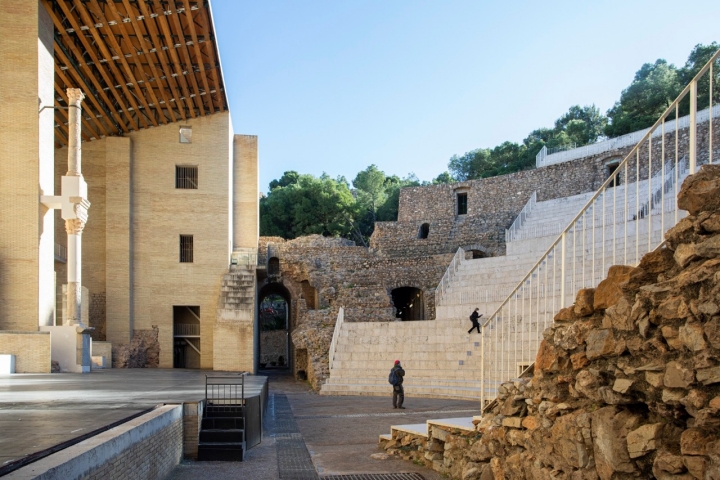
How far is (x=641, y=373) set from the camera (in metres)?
4.69

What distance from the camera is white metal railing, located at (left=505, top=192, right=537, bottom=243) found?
32.1 metres

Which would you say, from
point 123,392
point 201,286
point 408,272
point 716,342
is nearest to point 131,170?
point 201,286

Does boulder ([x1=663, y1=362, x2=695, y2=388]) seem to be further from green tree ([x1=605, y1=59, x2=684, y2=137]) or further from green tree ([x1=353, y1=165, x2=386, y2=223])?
green tree ([x1=353, y1=165, x2=386, y2=223])

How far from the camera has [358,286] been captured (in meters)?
27.7

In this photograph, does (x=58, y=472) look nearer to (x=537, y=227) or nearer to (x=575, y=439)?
(x=575, y=439)

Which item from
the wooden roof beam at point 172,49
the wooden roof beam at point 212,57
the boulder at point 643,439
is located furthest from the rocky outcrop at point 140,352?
the boulder at point 643,439

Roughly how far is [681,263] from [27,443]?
5.40m

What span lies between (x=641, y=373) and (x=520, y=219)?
97.2 ft

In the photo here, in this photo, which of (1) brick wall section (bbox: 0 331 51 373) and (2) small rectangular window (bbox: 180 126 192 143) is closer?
(1) brick wall section (bbox: 0 331 51 373)

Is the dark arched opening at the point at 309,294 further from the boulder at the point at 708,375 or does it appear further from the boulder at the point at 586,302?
the boulder at the point at 708,375

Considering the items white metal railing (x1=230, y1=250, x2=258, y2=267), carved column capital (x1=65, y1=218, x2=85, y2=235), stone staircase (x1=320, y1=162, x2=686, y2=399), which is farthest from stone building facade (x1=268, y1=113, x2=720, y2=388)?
carved column capital (x1=65, y1=218, x2=85, y2=235)

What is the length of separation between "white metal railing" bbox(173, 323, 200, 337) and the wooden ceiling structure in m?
8.31

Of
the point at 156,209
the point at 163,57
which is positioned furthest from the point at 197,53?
the point at 156,209

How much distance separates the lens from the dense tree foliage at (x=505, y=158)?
1813 inches
